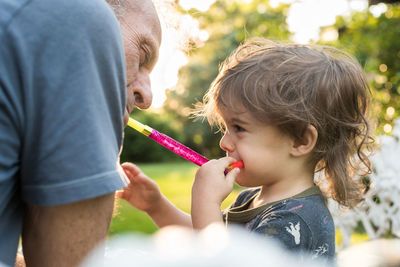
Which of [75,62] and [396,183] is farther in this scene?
[396,183]

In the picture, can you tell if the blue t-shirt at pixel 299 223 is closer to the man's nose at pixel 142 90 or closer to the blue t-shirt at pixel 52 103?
the man's nose at pixel 142 90

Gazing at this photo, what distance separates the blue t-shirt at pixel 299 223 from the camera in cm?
147

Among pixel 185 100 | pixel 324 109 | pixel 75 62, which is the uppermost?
pixel 75 62

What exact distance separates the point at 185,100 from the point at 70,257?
799 inches

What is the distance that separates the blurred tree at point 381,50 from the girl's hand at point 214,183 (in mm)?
3394

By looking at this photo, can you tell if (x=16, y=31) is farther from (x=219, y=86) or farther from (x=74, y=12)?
(x=219, y=86)

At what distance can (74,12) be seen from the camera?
3.10 ft

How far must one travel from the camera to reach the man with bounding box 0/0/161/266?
90cm

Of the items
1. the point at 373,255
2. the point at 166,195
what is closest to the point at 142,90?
the point at 373,255

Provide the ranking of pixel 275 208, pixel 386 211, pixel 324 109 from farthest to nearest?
pixel 386 211 < pixel 324 109 < pixel 275 208

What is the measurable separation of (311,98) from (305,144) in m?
0.18

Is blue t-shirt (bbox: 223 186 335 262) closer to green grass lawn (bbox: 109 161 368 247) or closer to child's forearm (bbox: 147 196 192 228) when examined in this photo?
child's forearm (bbox: 147 196 192 228)

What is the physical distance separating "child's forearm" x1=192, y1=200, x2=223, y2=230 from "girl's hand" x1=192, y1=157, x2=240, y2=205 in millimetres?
16

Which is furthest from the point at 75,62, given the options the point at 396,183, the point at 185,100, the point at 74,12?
the point at 185,100
